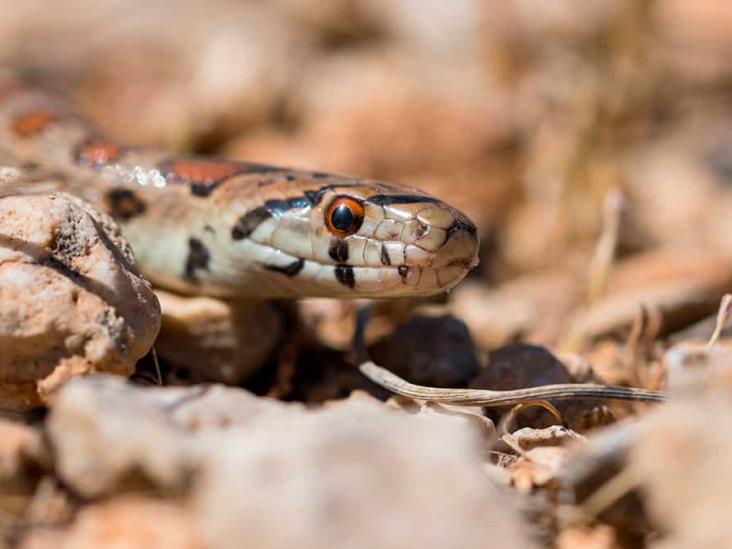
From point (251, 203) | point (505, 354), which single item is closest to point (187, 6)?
point (251, 203)

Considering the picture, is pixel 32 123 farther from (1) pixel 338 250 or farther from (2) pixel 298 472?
(2) pixel 298 472

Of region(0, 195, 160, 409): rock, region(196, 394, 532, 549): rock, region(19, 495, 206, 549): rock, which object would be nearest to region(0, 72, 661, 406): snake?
region(0, 195, 160, 409): rock

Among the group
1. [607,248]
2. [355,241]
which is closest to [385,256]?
[355,241]

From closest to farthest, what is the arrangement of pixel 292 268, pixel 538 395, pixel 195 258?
pixel 538 395, pixel 292 268, pixel 195 258

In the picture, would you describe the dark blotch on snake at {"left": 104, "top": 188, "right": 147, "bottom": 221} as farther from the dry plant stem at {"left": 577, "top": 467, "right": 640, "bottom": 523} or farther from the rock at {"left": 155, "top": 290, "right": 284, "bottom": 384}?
the dry plant stem at {"left": 577, "top": 467, "right": 640, "bottom": 523}

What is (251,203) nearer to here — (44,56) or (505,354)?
(505,354)

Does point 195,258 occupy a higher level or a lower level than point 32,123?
lower
